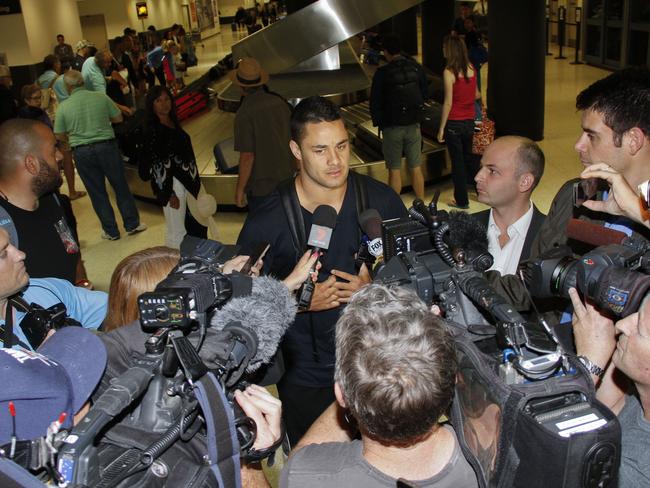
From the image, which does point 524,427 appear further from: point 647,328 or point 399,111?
point 399,111

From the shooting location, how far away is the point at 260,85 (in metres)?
5.56

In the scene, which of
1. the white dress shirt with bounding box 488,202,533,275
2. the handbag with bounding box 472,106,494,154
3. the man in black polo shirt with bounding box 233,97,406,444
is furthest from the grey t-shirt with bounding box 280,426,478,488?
the handbag with bounding box 472,106,494,154

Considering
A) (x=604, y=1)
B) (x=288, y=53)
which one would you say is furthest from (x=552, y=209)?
(x=604, y=1)

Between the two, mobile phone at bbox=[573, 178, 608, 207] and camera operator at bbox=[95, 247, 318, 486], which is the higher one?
mobile phone at bbox=[573, 178, 608, 207]

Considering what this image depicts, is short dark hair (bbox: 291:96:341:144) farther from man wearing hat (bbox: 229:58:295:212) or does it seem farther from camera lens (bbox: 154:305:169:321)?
man wearing hat (bbox: 229:58:295:212)

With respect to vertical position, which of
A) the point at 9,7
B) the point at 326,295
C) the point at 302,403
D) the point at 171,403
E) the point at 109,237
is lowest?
the point at 109,237

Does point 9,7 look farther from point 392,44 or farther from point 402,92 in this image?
point 402,92

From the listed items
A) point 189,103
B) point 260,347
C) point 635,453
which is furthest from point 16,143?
point 189,103

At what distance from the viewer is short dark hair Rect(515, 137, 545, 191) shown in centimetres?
301

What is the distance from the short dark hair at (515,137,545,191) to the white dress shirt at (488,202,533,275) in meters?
0.17

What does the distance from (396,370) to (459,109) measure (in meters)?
5.97

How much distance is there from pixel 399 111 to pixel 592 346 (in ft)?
16.9

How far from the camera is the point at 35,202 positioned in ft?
11.1

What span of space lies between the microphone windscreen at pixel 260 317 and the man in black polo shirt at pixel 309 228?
105 centimetres
